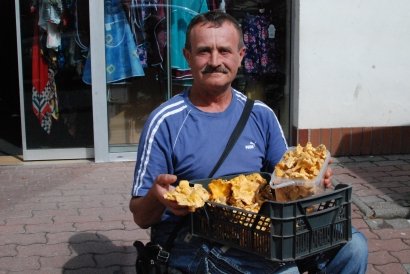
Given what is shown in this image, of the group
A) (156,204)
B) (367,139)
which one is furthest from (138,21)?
(156,204)

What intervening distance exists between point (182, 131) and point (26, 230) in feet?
8.15

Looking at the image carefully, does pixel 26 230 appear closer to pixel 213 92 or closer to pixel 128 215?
pixel 128 215

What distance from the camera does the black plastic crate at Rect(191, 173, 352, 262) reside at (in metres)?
2.05

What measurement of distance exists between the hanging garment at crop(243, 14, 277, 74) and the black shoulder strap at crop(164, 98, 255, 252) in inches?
165

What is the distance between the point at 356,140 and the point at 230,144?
432cm

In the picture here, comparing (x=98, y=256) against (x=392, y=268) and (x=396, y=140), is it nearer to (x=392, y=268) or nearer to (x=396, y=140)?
(x=392, y=268)

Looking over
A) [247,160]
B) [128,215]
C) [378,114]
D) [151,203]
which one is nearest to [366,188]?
[378,114]

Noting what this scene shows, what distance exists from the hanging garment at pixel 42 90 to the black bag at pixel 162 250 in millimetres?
4476

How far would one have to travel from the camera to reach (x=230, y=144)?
2658 mm

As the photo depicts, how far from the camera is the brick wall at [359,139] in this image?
21.5 feet

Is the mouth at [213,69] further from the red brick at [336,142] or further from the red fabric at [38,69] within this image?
the red fabric at [38,69]

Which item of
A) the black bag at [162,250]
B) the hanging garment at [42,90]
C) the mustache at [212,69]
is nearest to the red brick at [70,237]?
the black bag at [162,250]

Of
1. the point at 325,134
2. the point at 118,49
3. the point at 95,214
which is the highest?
the point at 118,49

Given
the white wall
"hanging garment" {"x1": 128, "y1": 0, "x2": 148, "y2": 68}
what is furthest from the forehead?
"hanging garment" {"x1": 128, "y1": 0, "x2": 148, "y2": 68}
